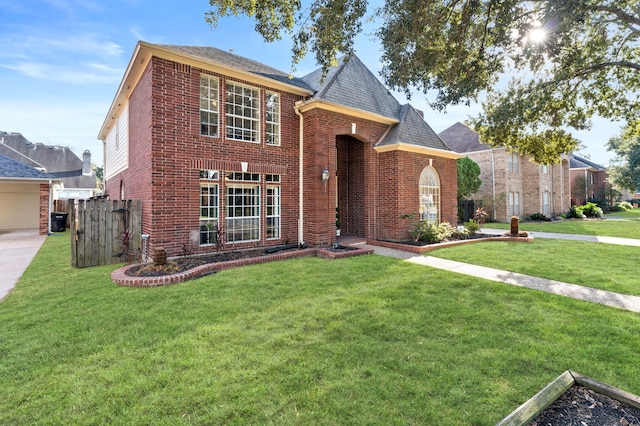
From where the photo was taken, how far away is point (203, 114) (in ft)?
28.6

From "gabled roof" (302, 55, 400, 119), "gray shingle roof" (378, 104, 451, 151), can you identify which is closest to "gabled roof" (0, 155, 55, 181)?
"gabled roof" (302, 55, 400, 119)

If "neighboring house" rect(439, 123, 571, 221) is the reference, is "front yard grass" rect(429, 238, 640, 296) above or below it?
below

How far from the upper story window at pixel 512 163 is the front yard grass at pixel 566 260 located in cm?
1244

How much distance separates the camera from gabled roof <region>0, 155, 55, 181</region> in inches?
585

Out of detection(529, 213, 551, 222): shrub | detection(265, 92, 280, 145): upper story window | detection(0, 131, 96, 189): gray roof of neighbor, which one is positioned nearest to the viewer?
detection(265, 92, 280, 145): upper story window

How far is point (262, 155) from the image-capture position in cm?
982

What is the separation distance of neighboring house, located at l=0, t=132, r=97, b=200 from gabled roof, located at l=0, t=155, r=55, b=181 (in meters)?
15.8

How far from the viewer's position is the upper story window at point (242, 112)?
923cm

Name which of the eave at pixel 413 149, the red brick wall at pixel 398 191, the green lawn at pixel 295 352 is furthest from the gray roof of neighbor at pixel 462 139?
the green lawn at pixel 295 352

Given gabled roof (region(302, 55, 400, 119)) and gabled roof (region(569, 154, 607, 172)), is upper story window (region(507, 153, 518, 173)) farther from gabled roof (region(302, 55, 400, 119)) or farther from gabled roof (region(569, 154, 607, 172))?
gabled roof (region(569, 154, 607, 172))

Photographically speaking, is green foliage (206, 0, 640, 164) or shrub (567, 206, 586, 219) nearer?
green foliage (206, 0, 640, 164)

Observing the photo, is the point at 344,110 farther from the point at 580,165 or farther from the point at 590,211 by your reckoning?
the point at 580,165

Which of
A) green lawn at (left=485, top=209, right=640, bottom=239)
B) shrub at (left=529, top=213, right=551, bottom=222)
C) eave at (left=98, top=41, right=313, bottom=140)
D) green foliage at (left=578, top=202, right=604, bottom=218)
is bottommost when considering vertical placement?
green lawn at (left=485, top=209, right=640, bottom=239)

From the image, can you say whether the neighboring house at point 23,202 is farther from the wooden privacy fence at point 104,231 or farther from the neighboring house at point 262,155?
the wooden privacy fence at point 104,231
